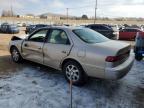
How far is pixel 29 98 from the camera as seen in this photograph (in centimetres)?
457

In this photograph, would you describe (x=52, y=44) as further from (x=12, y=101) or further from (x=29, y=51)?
(x=12, y=101)

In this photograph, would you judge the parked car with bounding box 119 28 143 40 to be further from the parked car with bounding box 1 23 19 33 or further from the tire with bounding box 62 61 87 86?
the tire with bounding box 62 61 87 86

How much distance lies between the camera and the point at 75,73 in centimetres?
537

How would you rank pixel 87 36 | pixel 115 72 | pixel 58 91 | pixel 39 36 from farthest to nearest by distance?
pixel 39 36 → pixel 87 36 → pixel 58 91 → pixel 115 72

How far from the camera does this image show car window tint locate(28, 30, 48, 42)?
6332mm

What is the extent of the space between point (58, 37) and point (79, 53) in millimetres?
1056

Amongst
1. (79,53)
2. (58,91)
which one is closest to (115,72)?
(79,53)

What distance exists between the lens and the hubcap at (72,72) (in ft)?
17.5

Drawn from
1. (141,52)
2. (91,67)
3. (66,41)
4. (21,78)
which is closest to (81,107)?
(91,67)

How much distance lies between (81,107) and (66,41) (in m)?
2.04

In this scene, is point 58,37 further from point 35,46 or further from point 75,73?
point 75,73

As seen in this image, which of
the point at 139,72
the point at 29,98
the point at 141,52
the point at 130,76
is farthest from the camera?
the point at 141,52

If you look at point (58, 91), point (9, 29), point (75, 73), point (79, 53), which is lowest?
point (58, 91)

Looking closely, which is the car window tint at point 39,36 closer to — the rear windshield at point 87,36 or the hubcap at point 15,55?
the hubcap at point 15,55
